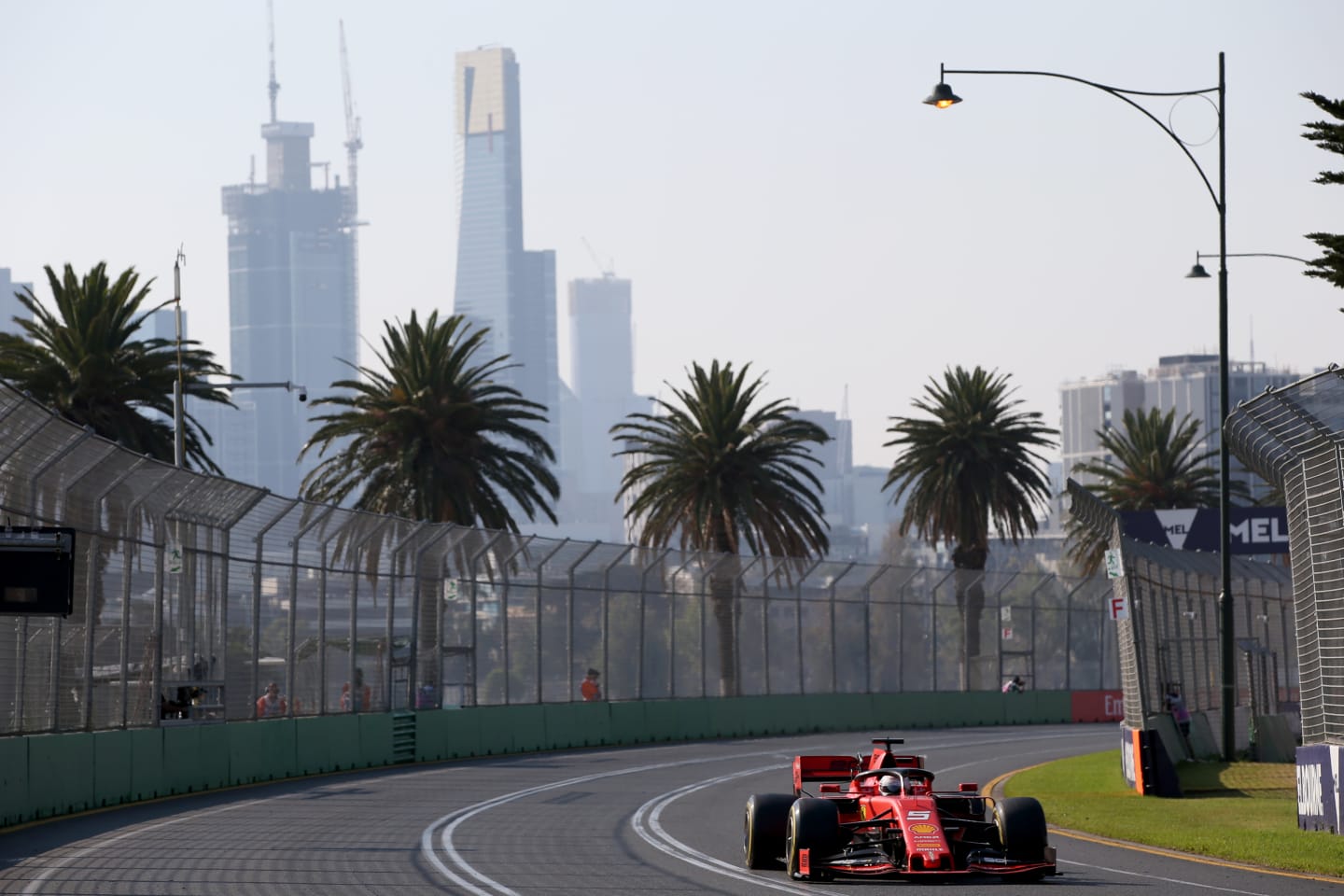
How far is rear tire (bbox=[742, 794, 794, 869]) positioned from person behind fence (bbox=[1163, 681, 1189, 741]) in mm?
14184

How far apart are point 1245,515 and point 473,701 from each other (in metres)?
24.8

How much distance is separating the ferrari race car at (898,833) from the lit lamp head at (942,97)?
8472mm

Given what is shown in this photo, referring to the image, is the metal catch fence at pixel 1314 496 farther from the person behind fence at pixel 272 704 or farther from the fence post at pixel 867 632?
the fence post at pixel 867 632

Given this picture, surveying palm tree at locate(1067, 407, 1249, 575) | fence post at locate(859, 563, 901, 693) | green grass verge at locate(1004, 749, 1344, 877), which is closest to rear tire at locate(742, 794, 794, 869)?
green grass verge at locate(1004, 749, 1344, 877)

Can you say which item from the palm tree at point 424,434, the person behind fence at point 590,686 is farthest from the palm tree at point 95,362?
the person behind fence at point 590,686

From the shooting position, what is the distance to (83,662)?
2223 centimetres

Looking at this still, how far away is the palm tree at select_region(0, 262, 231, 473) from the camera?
38.6 m

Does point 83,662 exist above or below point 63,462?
below

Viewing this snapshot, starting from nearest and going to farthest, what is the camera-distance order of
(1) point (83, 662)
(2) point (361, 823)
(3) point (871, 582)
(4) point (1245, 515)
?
(2) point (361, 823) → (1) point (83, 662) → (3) point (871, 582) → (4) point (1245, 515)

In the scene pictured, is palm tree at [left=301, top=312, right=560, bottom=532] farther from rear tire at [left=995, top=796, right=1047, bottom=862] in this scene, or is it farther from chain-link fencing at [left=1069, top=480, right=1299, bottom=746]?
rear tire at [left=995, top=796, right=1047, bottom=862]

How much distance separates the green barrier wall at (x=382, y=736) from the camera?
21.0 metres

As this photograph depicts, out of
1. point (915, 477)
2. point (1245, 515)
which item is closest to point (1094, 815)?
point (1245, 515)

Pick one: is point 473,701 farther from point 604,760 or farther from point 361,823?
point 361,823

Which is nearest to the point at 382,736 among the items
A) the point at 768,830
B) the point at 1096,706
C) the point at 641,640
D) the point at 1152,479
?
the point at 641,640
